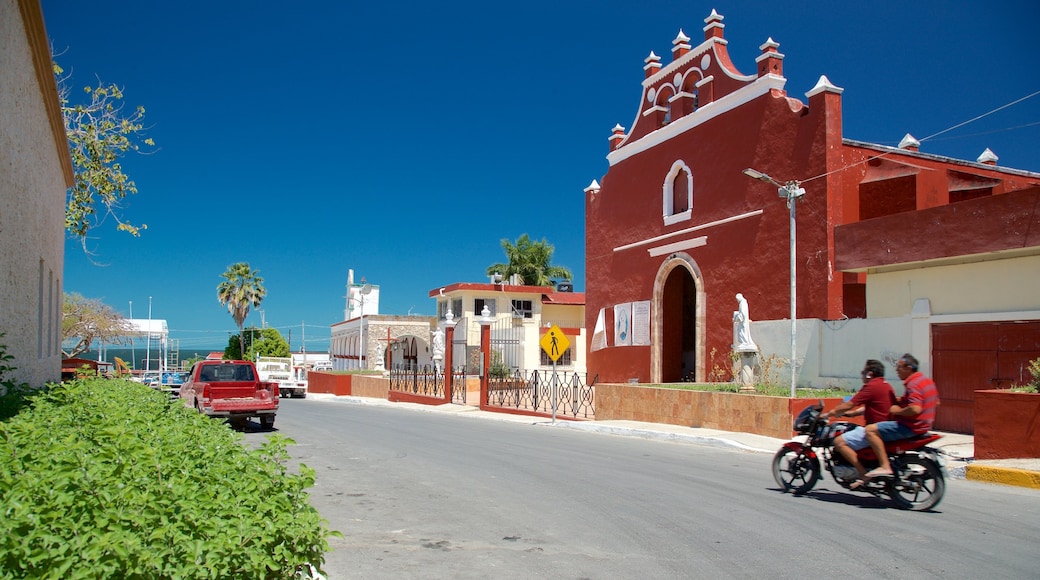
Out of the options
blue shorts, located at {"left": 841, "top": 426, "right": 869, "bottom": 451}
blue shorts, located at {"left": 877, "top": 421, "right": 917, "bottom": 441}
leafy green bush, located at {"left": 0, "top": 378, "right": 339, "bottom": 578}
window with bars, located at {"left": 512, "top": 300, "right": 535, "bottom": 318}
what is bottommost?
blue shorts, located at {"left": 841, "top": 426, "right": 869, "bottom": 451}

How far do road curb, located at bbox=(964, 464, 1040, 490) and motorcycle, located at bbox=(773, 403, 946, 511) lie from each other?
2373 mm

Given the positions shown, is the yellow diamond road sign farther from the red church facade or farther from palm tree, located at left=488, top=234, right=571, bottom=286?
palm tree, located at left=488, top=234, right=571, bottom=286

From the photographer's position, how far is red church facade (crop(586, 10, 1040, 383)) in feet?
66.8

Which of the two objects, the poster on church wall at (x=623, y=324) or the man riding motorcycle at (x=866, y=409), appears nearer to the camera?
the man riding motorcycle at (x=866, y=409)

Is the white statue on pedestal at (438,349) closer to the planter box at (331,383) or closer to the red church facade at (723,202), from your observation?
the red church facade at (723,202)

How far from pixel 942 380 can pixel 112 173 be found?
1982 cm

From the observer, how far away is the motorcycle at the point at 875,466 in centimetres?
872

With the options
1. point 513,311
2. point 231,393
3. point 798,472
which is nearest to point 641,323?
point 231,393

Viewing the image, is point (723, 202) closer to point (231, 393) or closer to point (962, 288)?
point (962, 288)

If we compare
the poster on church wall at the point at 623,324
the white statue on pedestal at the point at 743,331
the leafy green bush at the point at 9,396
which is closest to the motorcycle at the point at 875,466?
the leafy green bush at the point at 9,396

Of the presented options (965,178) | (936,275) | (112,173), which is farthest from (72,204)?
(965,178)

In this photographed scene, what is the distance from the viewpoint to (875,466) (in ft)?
29.7

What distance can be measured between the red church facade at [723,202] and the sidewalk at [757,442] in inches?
183

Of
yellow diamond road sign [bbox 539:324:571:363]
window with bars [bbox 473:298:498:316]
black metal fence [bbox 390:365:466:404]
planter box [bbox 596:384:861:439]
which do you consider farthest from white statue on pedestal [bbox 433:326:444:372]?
planter box [bbox 596:384:861:439]
